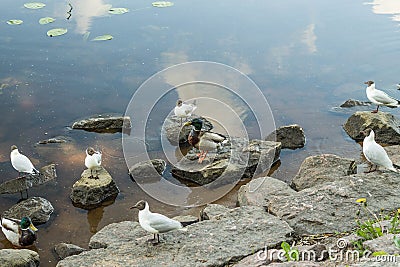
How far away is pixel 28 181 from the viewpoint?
7766 millimetres

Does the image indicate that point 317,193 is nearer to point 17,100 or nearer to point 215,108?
point 215,108

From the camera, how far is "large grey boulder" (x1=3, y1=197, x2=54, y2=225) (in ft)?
22.7

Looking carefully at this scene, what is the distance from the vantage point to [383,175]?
6.14 m

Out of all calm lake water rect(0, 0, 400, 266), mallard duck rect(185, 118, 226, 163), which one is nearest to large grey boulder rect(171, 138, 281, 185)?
mallard duck rect(185, 118, 226, 163)

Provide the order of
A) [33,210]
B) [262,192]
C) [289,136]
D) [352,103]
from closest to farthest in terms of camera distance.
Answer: [262,192] → [33,210] → [289,136] → [352,103]

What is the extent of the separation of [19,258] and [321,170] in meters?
4.15

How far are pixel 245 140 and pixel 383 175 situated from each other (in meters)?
3.02

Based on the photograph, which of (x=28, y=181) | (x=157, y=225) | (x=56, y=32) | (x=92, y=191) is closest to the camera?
(x=157, y=225)

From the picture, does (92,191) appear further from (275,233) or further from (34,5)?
(34,5)

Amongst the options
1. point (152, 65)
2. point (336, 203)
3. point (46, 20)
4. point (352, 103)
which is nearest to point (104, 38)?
point (152, 65)

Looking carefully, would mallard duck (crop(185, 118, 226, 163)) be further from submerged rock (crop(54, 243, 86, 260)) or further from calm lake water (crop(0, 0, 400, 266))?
submerged rock (crop(54, 243, 86, 260))

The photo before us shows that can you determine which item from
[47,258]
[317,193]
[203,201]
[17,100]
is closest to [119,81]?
[17,100]

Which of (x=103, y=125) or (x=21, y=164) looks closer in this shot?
(x=21, y=164)

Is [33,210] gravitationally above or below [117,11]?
below
